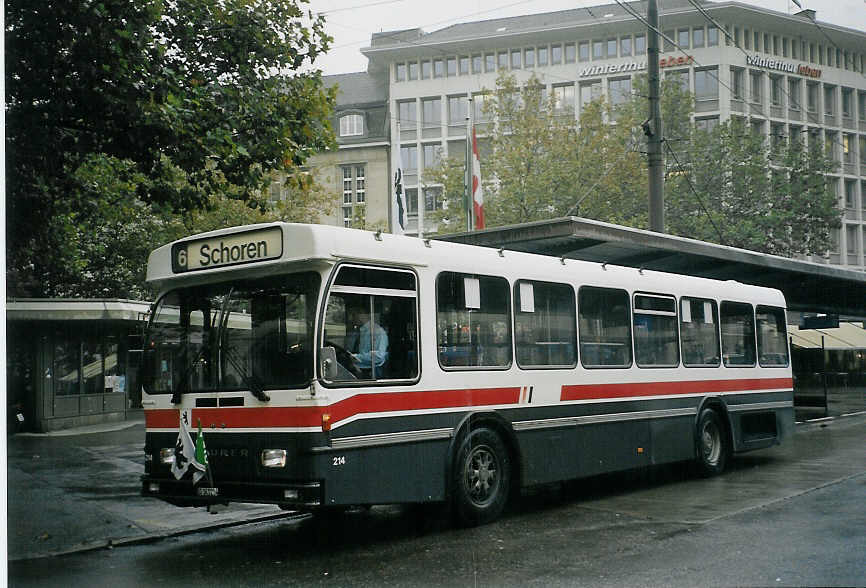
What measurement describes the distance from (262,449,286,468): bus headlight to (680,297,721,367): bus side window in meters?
6.80

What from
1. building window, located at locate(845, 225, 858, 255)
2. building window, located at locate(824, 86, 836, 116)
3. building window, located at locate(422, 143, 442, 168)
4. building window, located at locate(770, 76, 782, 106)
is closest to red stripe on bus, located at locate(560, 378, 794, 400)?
building window, located at locate(824, 86, 836, 116)

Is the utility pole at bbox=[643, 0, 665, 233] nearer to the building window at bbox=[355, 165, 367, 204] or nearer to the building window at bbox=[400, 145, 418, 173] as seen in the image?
the building window at bbox=[355, 165, 367, 204]

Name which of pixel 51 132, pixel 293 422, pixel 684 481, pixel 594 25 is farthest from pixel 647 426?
pixel 594 25

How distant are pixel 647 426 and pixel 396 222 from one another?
9.52 meters

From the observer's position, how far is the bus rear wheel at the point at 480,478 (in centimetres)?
966

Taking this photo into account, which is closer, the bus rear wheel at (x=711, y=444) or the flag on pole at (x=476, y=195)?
the bus rear wheel at (x=711, y=444)

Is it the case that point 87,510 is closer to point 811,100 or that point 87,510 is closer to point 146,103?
point 146,103

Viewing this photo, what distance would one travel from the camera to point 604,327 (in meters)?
12.0

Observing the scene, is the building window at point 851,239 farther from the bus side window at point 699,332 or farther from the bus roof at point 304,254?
the bus roof at point 304,254

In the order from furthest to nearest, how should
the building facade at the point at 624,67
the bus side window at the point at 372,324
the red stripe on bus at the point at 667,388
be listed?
the building facade at the point at 624,67, the red stripe on bus at the point at 667,388, the bus side window at the point at 372,324

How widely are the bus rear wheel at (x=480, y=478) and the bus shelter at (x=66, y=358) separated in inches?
609

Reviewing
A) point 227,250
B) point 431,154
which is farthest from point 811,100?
point 227,250

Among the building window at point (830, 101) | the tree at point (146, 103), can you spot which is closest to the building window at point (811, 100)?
the building window at point (830, 101)

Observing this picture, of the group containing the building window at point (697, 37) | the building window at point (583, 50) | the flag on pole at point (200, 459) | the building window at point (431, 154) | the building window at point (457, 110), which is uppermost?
the building window at point (457, 110)
